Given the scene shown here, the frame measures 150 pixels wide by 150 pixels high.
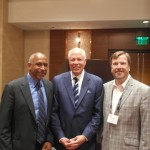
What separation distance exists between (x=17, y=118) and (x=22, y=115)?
0.06m

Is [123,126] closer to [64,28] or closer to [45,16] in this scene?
[45,16]

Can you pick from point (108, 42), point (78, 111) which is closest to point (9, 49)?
point (108, 42)

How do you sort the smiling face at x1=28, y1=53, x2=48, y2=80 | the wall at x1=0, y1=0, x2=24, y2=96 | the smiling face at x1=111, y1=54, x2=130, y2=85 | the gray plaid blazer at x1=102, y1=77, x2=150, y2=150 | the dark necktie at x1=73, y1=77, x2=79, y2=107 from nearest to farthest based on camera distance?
the gray plaid blazer at x1=102, y1=77, x2=150, y2=150
the smiling face at x1=111, y1=54, x2=130, y2=85
the smiling face at x1=28, y1=53, x2=48, y2=80
the dark necktie at x1=73, y1=77, x2=79, y2=107
the wall at x1=0, y1=0, x2=24, y2=96

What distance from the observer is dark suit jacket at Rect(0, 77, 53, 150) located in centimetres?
215

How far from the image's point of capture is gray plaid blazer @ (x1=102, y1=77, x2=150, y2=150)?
79.9 inches

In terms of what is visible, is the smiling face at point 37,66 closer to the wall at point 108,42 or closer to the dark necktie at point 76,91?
the dark necktie at point 76,91

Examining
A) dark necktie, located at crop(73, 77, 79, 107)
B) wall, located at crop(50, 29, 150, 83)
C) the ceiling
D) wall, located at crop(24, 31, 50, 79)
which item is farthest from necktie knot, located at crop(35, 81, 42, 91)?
wall, located at crop(24, 31, 50, 79)

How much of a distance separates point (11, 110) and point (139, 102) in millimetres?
1165

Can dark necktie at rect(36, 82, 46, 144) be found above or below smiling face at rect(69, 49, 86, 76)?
below

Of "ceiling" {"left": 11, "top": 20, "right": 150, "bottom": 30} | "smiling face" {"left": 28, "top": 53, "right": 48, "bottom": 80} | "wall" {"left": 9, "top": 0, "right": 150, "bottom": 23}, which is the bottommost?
"smiling face" {"left": 28, "top": 53, "right": 48, "bottom": 80}

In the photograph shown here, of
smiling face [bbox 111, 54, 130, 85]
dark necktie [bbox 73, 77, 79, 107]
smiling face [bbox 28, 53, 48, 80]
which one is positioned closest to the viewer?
smiling face [bbox 111, 54, 130, 85]

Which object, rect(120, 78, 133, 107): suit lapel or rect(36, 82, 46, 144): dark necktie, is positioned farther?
rect(36, 82, 46, 144): dark necktie

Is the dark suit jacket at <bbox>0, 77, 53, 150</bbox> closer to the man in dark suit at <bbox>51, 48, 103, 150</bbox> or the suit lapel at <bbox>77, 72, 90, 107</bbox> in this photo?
the man in dark suit at <bbox>51, 48, 103, 150</bbox>

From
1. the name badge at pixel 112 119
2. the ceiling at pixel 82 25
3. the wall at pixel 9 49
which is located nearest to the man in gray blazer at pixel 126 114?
the name badge at pixel 112 119
